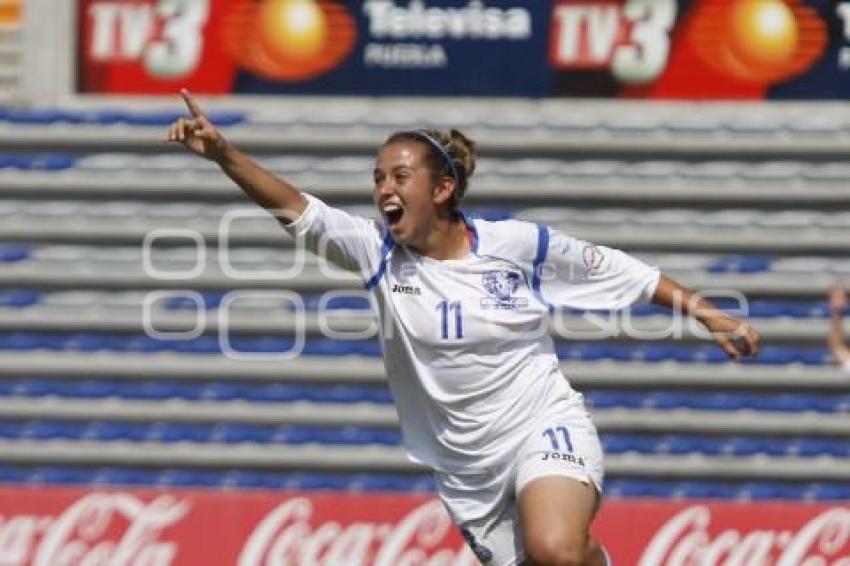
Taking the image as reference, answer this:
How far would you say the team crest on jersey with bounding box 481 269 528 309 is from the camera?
17.8ft

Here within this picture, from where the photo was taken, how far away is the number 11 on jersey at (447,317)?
5379mm

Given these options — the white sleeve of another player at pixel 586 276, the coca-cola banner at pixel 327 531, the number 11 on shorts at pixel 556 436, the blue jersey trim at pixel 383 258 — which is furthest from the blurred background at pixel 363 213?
the blue jersey trim at pixel 383 258

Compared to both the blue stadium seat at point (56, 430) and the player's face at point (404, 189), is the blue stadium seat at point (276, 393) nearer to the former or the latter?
the blue stadium seat at point (56, 430)

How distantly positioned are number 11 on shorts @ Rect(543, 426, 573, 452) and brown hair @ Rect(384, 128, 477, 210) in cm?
71

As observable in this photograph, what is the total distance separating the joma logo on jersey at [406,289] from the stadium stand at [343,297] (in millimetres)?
4914

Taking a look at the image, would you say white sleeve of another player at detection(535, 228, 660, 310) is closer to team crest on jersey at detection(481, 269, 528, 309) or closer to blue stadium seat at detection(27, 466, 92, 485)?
team crest on jersey at detection(481, 269, 528, 309)

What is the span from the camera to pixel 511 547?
552 centimetres

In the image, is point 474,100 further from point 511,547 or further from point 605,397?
point 511,547

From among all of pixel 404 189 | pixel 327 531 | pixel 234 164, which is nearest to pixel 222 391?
pixel 327 531

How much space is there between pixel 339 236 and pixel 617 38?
5.86 metres

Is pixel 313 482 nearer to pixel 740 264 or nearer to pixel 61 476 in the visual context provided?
pixel 61 476

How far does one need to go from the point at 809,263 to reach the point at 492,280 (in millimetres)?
5596

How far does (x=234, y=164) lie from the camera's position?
5.02 metres

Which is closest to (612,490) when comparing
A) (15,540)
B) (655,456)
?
(655,456)
